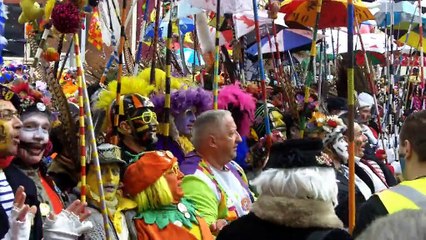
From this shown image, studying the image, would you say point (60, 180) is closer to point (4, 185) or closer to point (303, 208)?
point (4, 185)

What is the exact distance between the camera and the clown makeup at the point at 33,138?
3.71m

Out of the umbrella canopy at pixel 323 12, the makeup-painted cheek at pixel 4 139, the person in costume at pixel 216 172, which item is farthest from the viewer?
the umbrella canopy at pixel 323 12

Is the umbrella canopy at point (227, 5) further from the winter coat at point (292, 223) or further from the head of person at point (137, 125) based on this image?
the winter coat at point (292, 223)

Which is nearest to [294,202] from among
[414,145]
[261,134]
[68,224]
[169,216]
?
[414,145]

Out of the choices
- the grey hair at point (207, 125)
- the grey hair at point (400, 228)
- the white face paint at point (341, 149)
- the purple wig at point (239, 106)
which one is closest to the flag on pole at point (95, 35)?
the purple wig at point (239, 106)

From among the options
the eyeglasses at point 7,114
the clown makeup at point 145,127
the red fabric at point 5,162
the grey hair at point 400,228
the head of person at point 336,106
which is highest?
the grey hair at point 400,228

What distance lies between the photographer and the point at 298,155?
3.12 meters

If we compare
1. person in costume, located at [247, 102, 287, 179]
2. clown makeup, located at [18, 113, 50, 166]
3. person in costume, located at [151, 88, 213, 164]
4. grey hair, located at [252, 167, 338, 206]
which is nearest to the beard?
clown makeup, located at [18, 113, 50, 166]

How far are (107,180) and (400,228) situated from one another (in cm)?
256

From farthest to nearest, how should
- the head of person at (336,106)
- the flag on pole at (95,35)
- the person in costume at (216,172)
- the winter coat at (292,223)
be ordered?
the flag on pole at (95,35)
the head of person at (336,106)
the person in costume at (216,172)
the winter coat at (292,223)

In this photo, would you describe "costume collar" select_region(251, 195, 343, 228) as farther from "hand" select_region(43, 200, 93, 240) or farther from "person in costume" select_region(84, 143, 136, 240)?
"person in costume" select_region(84, 143, 136, 240)

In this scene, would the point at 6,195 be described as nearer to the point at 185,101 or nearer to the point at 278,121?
the point at 185,101

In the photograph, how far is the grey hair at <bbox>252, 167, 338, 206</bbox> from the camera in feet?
10.0

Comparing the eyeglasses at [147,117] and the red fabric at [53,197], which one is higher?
the eyeglasses at [147,117]
